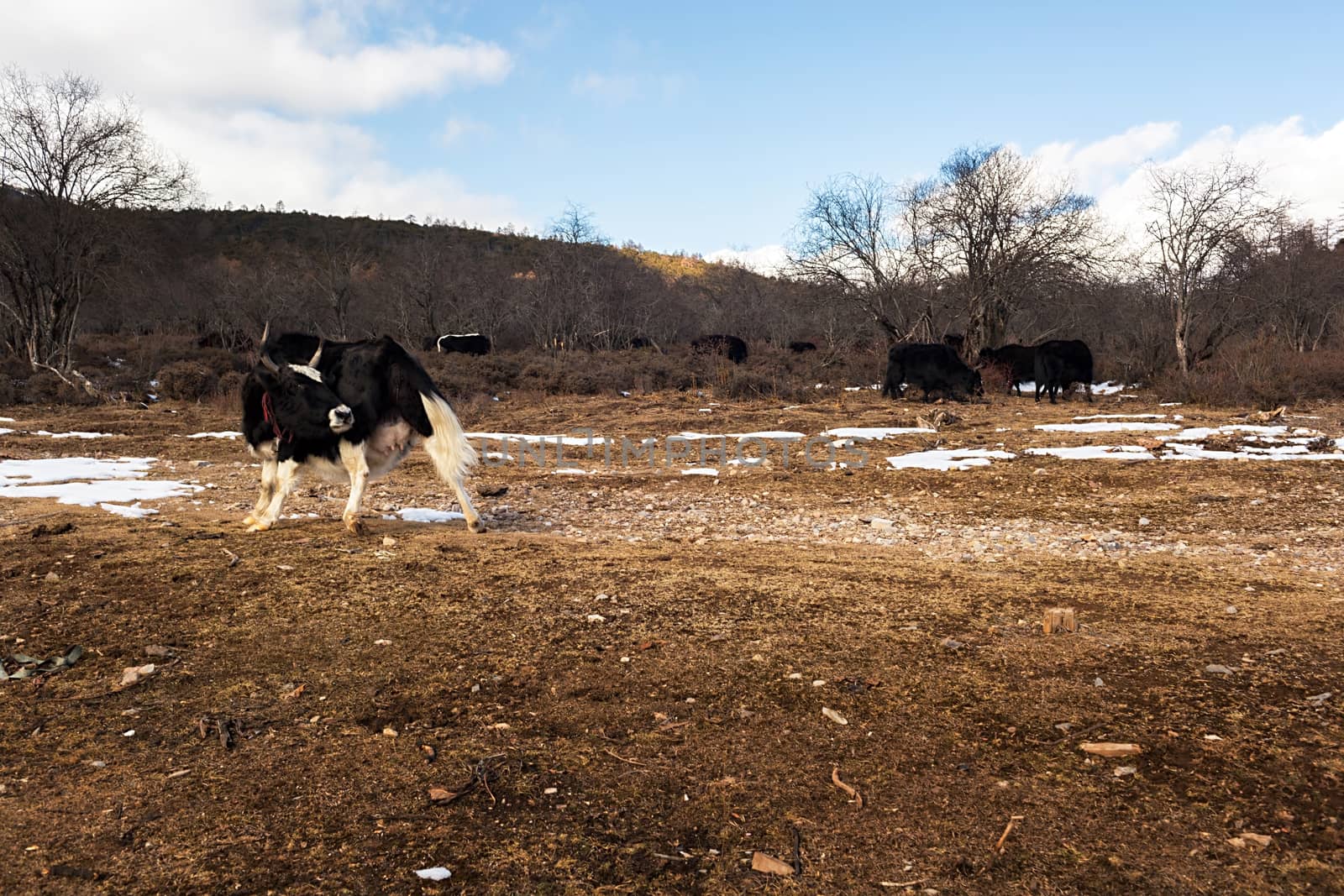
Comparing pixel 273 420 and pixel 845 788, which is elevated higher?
pixel 273 420

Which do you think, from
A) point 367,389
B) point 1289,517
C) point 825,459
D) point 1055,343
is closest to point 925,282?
point 1055,343

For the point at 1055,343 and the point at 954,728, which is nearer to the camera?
the point at 954,728

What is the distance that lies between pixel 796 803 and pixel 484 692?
59.7 inches

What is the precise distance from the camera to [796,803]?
256 cm

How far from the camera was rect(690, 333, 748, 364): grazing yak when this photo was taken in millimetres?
29197

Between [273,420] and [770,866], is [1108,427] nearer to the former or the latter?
[273,420]

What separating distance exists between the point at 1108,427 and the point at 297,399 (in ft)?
40.4


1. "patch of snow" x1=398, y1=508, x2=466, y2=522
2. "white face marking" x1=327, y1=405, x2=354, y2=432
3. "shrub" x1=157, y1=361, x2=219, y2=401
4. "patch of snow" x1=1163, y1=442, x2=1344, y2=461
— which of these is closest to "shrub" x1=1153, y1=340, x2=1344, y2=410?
"patch of snow" x1=1163, y1=442, x2=1344, y2=461

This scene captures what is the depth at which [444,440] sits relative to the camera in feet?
22.1

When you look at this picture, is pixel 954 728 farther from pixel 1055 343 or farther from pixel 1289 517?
pixel 1055 343

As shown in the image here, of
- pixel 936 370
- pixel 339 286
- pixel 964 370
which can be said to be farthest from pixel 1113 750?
pixel 339 286

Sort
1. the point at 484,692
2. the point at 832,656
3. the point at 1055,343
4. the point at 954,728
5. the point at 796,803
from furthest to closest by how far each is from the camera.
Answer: the point at 1055,343, the point at 832,656, the point at 484,692, the point at 954,728, the point at 796,803

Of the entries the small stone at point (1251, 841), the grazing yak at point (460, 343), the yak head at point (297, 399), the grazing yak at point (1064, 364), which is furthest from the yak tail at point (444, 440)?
the grazing yak at point (460, 343)

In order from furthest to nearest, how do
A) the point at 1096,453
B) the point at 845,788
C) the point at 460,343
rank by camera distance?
the point at 460,343
the point at 1096,453
the point at 845,788
